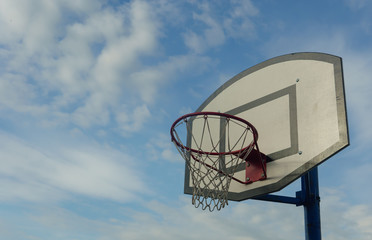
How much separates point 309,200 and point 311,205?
0.07 meters

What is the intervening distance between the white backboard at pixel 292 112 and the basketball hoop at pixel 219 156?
0.12 metres

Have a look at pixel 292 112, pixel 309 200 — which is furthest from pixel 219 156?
pixel 309 200

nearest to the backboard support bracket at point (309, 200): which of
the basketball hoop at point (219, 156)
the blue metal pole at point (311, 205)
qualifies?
the blue metal pole at point (311, 205)

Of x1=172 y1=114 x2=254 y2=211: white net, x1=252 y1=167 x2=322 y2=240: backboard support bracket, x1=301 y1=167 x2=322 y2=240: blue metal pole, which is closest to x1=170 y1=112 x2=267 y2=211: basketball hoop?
x1=172 y1=114 x2=254 y2=211: white net

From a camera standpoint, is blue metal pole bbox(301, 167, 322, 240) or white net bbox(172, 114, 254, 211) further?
blue metal pole bbox(301, 167, 322, 240)

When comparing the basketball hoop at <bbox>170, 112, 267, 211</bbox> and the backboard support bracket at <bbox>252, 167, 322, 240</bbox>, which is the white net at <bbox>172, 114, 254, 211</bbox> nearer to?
the basketball hoop at <bbox>170, 112, 267, 211</bbox>

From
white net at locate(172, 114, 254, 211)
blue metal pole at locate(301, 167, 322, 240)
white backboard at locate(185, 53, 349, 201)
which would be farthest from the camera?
blue metal pole at locate(301, 167, 322, 240)

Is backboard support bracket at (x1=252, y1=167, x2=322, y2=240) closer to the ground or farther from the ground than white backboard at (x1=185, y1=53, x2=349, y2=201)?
closer to the ground

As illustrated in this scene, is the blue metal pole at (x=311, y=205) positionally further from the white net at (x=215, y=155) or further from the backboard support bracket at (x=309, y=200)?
the white net at (x=215, y=155)

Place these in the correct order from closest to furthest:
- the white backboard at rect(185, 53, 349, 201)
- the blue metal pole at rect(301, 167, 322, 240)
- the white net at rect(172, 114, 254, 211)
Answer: the white backboard at rect(185, 53, 349, 201) < the white net at rect(172, 114, 254, 211) < the blue metal pole at rect(301, 167, 322, 240)

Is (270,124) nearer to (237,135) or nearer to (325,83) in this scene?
(237,135)

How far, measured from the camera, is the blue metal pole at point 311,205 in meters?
4.81

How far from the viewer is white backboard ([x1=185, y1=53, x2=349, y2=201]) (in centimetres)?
396

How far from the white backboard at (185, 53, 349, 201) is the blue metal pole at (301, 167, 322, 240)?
40.8 inches
